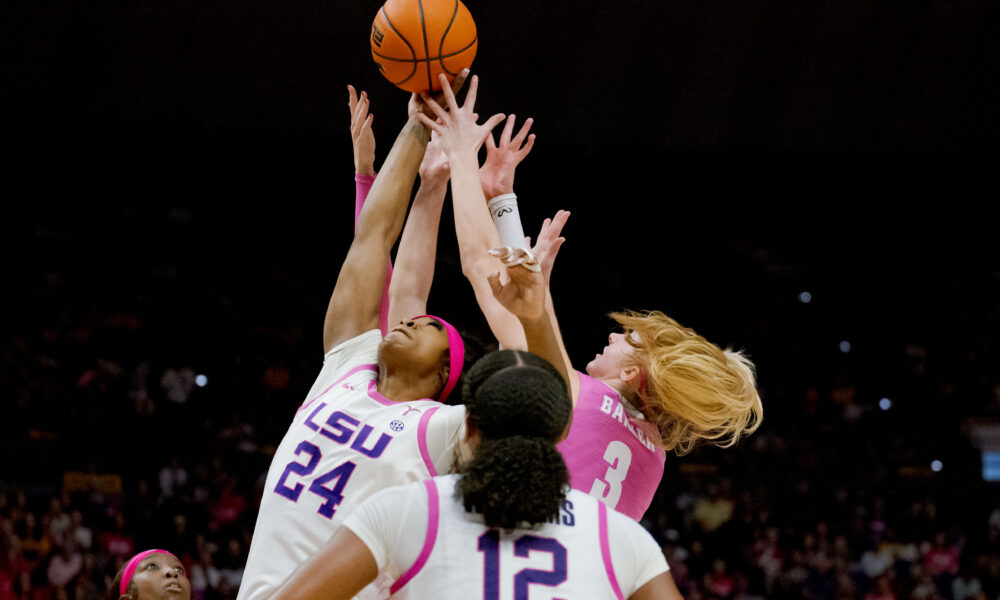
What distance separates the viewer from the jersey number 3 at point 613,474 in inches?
Answer: 124

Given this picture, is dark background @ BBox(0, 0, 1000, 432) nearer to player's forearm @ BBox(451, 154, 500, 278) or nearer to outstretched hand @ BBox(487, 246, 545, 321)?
player's forearm @ BBox(451, 154, 500, 278)

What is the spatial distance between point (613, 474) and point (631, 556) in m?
1.01

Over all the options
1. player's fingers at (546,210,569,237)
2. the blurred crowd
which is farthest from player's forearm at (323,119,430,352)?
the blurred crowd

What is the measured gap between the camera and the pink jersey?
3.11 meters

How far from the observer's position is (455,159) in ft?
11.0

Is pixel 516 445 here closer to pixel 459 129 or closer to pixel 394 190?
pixel 459 129

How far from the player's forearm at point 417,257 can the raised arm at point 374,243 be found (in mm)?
130

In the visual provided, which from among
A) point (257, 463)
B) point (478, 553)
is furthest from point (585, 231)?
point (478, 553)

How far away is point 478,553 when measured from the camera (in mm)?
2092

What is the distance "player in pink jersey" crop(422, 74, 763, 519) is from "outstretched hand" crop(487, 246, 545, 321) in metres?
0.27

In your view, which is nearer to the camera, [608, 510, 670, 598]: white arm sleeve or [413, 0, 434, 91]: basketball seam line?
[608, 510, 670, 598]: white arm sleeve

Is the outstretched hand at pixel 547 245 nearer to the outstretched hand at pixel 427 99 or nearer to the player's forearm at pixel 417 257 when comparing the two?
the player's forearm at pixel 417 257

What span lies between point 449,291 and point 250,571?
11590 mm

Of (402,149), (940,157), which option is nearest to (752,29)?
(940,157)
